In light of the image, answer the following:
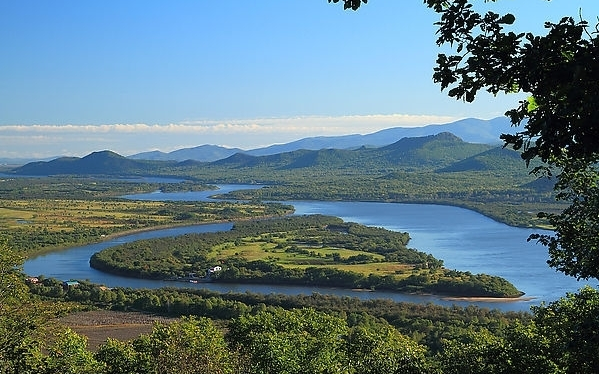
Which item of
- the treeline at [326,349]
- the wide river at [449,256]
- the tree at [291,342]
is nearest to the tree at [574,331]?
the treeline at [326,349]

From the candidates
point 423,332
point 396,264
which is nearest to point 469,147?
point 396,264

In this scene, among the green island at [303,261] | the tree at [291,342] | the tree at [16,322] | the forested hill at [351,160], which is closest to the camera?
the tree at [16,322]

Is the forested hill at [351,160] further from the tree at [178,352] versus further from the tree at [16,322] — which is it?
the tree at [16,322]

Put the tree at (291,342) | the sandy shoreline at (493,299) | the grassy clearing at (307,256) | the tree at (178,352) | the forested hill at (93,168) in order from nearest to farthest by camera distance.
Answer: the tree at (178,352) < the tree at (291,342) < the sandy shoreline at (493,299) < the grassy clearing at (307,256) < the forested hill at (93,168)

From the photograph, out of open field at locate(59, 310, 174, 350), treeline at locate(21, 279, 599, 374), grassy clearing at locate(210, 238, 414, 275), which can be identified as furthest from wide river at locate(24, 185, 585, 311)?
treeline at locate(21, 279, 599, 374)

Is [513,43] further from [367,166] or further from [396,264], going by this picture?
[367,166]

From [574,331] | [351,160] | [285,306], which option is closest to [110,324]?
[285,306]

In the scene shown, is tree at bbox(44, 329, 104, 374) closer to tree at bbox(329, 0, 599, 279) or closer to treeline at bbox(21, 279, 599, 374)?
treeline at bbox(21, 279, 599, 374)

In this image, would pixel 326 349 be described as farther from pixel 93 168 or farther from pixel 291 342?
pixel 93 168
